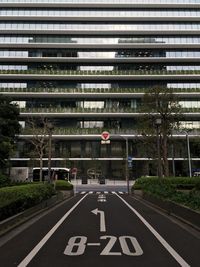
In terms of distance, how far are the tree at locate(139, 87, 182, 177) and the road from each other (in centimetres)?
2521

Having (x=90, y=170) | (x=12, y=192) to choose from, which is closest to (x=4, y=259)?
(x=12, y=192)

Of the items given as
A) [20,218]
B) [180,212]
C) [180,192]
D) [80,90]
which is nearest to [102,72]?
[80,90]

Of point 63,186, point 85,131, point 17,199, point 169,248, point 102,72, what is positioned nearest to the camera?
point 169,248

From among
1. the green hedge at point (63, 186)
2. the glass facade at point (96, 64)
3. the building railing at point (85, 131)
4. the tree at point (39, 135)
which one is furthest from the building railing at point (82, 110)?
the green hedge at point (63, 186)

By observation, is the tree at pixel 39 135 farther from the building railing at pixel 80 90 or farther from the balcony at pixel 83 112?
the building railing at pixel 80 90

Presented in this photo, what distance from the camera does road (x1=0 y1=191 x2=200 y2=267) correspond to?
269 inches

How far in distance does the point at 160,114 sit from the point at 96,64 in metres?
31.8

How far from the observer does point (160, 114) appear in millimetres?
37000

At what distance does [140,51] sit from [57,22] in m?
18.4

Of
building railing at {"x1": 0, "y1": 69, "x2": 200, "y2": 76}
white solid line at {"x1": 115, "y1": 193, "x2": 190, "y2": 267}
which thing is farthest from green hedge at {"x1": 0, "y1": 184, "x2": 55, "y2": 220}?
building railing at {"x1": 0, "y1": 69, "x2": 200, "y2": 76}

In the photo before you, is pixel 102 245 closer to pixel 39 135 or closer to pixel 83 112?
pixel 39 135

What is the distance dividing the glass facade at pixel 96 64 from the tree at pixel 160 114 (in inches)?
888

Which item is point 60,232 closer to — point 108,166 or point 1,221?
point 1,221

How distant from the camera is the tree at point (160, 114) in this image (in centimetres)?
3656
